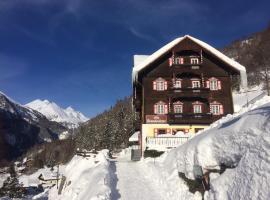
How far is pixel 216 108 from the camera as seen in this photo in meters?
41.7

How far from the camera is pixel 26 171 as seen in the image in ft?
625

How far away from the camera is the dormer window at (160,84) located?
4231 cm

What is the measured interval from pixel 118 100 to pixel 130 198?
6352 inches

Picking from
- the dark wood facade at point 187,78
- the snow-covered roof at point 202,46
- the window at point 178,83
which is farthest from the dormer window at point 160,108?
the snow-covered roof at point 202,46

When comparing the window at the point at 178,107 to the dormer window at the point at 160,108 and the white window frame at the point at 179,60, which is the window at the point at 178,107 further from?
the white window frame at the point at 179,60

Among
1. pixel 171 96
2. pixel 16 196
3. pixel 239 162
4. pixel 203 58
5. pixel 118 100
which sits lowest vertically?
pixel 16 196

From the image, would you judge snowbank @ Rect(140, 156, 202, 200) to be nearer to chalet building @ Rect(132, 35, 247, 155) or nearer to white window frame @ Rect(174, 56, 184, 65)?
chalet building @ Rect(132, 35, 247, 155)

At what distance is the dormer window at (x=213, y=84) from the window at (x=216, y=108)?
196 centimetres

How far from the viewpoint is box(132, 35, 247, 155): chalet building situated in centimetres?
4034

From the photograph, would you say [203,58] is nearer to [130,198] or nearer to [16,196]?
[130,198]

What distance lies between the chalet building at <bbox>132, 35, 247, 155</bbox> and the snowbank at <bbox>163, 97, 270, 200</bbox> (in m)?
22.7

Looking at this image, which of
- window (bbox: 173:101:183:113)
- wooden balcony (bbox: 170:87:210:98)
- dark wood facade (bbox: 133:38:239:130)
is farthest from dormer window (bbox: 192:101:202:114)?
window (bbox: 173:101:183:113)

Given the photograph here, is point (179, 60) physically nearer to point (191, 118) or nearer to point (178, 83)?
point (178, 83)

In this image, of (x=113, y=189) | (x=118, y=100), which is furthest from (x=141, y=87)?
(x=118, y=100)
